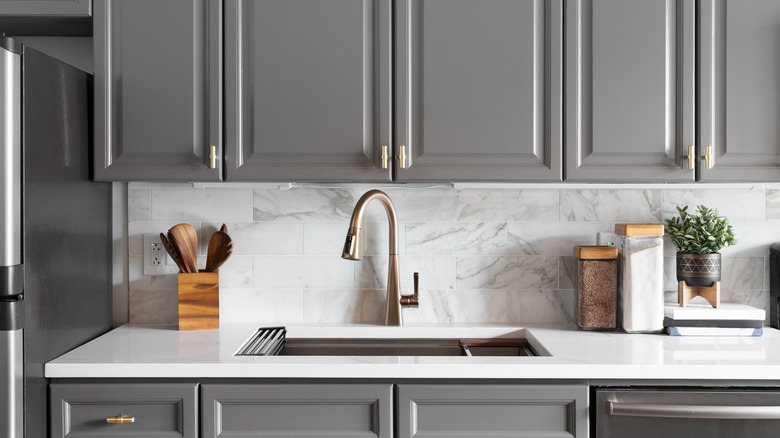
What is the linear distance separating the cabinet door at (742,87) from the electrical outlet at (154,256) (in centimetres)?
181

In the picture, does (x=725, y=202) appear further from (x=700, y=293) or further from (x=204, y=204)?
(x=204, y=204)

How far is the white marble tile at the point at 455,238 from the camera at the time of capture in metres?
2.25

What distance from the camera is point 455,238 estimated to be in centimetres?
225

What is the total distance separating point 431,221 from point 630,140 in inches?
28.7

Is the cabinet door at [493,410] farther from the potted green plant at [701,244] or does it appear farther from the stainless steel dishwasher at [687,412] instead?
the potted green plant at [701,244]

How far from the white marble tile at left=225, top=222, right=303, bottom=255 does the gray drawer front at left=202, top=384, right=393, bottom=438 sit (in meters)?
0.70

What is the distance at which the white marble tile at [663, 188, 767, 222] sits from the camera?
2219 millimetres

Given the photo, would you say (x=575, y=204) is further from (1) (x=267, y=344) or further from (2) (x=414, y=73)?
(1) (x=267, y=344)

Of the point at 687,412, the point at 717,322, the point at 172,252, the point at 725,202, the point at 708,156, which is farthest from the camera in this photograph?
the point at 725,202

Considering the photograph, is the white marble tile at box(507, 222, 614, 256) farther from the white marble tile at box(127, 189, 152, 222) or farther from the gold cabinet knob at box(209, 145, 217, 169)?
the white marble tile at box(127, 189, 152, 222)

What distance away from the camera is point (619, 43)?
1.87m

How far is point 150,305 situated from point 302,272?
0.56m

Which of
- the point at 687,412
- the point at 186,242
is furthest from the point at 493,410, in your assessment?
the point at 186,242

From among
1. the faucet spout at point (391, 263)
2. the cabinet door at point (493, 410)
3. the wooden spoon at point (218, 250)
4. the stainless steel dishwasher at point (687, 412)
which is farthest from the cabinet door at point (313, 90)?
the stainless steel dishwasher at point (687, 412)
